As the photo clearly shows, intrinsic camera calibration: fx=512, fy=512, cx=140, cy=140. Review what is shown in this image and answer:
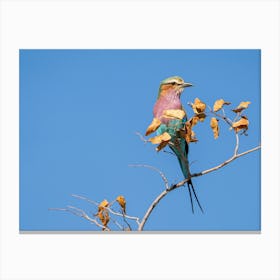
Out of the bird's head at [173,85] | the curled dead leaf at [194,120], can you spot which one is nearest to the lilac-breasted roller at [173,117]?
the bird's head at [173,85]

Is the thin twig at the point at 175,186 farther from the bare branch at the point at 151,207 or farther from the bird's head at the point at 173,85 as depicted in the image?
the bird's head at the point at 173,85

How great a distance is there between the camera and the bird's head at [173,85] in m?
2.72

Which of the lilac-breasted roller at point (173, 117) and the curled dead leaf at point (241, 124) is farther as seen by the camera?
the lilac-breasted roller at point (173, 117)

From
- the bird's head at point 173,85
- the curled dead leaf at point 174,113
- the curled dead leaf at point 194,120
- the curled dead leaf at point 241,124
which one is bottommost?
the curled dead leaf at point 241,124

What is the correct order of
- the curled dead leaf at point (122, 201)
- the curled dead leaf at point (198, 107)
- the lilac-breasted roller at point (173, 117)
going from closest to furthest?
1. the curled dead leaf at point (198, 107)
2. the curled dead leaf at point (122, 201)
3. the lilac-breasted roller at point (173, 117)

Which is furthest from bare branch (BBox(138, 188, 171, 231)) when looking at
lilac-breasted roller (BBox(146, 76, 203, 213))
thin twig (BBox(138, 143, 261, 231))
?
lilac-breasted roller (BBox(146, 76, 203, 213))

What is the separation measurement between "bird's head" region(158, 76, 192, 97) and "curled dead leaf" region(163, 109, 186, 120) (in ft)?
0.37

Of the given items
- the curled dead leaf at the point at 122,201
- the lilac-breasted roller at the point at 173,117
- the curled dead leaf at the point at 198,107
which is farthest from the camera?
the lilac-breasted roller at the point at 173,117

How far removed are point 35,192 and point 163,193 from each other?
70cm

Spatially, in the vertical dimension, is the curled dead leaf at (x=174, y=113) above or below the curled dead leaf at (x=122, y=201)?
above

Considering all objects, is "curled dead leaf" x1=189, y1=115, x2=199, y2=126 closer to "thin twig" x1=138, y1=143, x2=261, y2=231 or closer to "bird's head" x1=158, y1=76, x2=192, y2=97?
"thin twig" x1=138, y1=143, x2=261, y2=231
